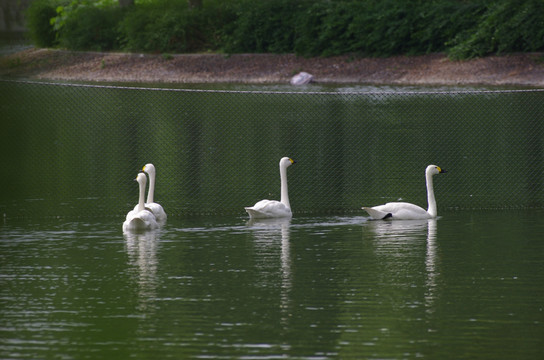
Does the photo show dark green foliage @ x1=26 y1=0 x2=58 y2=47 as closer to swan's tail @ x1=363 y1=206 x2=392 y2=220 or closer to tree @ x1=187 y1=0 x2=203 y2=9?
tree @ x1=187 y1=0 x2=203 y2=9

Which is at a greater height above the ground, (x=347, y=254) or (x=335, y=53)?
(x=335, y=53)

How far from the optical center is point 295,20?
144ft

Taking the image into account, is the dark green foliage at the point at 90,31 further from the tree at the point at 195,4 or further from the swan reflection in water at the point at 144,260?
the swan reflection in water at the point at 144,260

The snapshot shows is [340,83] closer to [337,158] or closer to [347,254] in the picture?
[337,158]

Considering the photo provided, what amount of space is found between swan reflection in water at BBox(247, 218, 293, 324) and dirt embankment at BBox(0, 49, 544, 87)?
21.4 m

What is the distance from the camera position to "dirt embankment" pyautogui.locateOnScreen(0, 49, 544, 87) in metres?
36.6

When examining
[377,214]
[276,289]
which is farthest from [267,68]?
[276,289]

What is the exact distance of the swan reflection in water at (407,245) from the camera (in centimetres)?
1078

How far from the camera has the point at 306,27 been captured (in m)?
42.5

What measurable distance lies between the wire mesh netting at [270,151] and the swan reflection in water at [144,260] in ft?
6.22

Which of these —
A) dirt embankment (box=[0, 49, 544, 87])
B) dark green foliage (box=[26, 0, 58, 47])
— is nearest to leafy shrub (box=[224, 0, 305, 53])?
dirt embankment (box=[0, 49, 544, 87])

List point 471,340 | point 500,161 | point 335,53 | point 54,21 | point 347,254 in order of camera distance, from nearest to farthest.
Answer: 1. point 471,340
2. point 347,254
3. point 500,161
4. point 335,53
5. point 54,21

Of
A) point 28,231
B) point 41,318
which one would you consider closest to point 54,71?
point 28,231

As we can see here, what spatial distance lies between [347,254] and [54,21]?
38.1m
